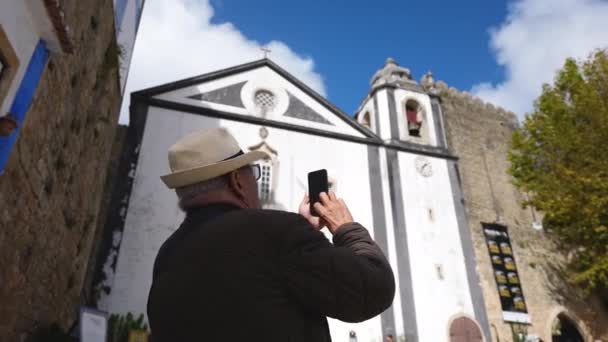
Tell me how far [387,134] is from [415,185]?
6.36 ft

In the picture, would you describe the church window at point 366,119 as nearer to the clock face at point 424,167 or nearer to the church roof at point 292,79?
the church roof at point 292,79

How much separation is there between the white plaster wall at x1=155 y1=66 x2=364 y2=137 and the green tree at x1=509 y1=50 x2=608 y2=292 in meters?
5.93

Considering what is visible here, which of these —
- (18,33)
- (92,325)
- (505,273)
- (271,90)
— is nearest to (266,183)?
(271,90)

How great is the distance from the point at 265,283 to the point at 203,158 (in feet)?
1.71

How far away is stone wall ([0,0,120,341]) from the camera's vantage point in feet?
10.8

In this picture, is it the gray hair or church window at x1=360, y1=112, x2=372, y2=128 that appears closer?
the gray hair

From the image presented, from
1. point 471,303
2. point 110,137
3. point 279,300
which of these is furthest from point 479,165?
point 279,300

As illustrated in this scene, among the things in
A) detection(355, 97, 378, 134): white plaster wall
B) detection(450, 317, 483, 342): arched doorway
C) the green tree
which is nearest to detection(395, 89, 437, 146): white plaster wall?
detection(355, 97, 378, 134): white plaster wall

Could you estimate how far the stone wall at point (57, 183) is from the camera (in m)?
3.30

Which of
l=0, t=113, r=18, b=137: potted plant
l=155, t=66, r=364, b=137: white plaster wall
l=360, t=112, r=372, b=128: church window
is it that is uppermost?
l=360, t=112, r=372, b=128: church window

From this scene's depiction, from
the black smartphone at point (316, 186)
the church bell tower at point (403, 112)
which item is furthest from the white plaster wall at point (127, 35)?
the church bell tower at point (403, 112)

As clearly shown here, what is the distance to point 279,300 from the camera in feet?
3.90

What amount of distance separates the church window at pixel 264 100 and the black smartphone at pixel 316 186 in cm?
1086

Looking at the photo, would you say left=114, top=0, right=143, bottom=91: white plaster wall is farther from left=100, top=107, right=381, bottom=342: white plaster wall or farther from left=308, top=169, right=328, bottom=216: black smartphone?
left=308, top=169, right=328, bottom=216: black smartphone
